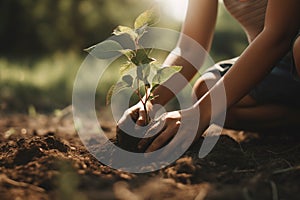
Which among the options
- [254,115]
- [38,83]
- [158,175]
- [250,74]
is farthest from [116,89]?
[38,83]

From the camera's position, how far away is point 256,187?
4.14ft

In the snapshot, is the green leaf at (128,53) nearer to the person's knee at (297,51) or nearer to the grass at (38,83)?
the person's knee at (297,51)

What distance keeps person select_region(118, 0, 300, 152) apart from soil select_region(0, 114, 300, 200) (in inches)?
6.5

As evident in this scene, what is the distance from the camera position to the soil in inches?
48.5

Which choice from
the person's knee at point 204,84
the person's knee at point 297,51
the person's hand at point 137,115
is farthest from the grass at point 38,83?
the person's knee at point 297,51

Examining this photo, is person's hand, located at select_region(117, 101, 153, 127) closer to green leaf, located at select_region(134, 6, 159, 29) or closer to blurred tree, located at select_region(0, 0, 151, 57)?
green leaf, located at select_region(134, 6, 159, 29)

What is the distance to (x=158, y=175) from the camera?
4.88ft

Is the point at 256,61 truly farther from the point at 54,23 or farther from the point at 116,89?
the point at 54,23

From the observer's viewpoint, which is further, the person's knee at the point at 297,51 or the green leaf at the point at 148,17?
the person's knee at the point at 297,51

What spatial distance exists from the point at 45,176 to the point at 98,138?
2.70 ft

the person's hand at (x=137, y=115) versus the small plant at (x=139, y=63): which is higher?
the small plant at (x=139, y=63)

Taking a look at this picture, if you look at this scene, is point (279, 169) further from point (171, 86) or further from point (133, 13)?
point (133, 13)

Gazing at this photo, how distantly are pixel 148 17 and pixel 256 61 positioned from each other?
41 centimetres

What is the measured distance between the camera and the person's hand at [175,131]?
163cm
